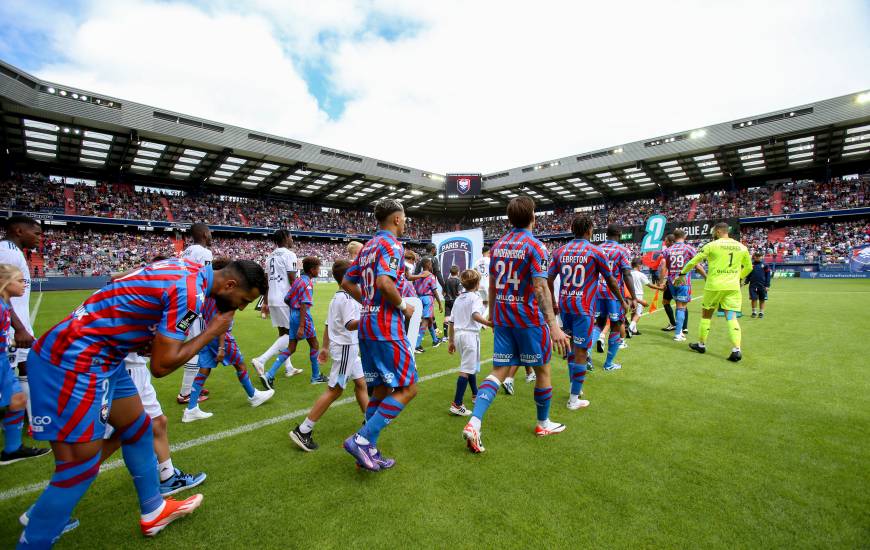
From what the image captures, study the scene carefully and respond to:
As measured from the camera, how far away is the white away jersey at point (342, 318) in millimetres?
4031

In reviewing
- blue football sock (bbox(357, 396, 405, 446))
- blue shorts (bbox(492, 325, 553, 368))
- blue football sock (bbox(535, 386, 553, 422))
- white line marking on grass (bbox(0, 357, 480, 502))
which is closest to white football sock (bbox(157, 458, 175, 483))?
white line marking on grass (bbox(0, 357, 480, 502))

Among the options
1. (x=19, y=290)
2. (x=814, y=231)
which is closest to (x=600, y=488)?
(x=19, y=290)

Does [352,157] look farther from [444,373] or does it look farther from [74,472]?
[74,472]

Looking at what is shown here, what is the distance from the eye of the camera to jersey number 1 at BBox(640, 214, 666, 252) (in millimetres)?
12266

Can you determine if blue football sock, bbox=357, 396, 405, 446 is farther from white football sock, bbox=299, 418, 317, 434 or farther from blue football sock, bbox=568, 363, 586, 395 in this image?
blue football sock, bbox=568, 363, 586, 395

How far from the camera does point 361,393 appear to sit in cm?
380

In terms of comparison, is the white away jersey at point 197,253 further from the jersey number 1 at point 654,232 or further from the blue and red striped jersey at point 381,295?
the jersey number 1 at point 654,232

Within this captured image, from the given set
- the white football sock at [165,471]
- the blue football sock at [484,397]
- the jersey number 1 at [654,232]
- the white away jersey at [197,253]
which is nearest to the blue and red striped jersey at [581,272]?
the blue football sock at [484,397]

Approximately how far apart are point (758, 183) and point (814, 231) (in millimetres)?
6361

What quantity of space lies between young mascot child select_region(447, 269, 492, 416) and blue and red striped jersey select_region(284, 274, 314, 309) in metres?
2.29

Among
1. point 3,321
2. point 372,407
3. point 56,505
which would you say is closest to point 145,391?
point 56,505

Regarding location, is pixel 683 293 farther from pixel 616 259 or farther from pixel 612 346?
pixel 616 259

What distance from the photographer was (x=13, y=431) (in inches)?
130

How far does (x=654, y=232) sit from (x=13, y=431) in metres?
14.7
